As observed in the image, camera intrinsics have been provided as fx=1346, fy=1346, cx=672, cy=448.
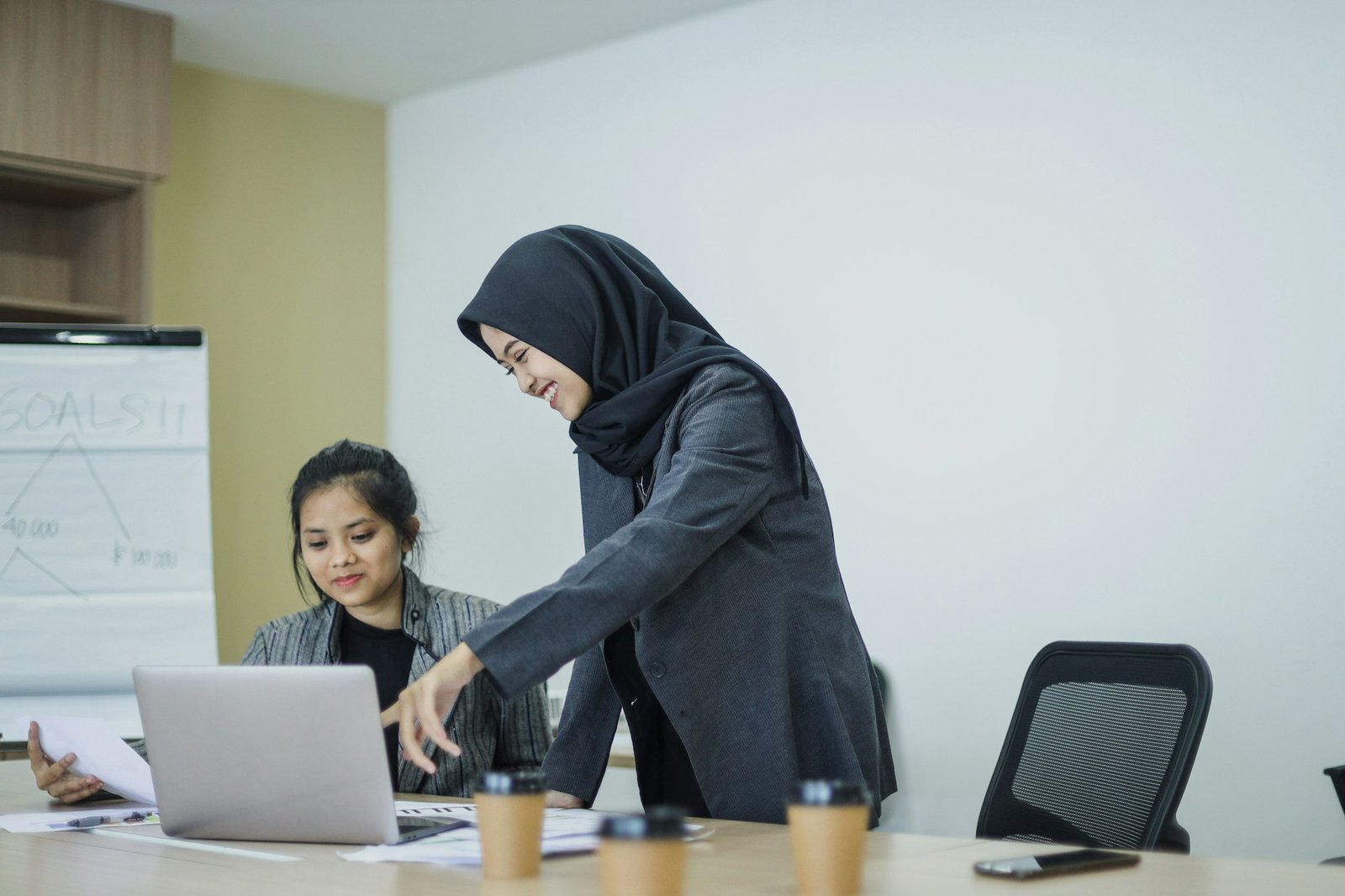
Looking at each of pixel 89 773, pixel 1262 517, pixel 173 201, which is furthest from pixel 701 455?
pixel 173 201

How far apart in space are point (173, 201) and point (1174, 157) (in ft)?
9.81

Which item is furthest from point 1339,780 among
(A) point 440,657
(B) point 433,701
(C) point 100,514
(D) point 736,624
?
(C) point 100,514

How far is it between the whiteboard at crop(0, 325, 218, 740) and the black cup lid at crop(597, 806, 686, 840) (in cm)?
269

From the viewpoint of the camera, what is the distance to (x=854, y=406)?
11.9 ft

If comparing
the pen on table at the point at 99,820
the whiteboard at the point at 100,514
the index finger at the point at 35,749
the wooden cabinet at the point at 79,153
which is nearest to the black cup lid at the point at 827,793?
the pen on table at the point at 99,820

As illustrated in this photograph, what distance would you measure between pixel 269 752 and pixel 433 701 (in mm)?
235

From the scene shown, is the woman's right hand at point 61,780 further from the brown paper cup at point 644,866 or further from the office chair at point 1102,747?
the office chair at point 1102,747

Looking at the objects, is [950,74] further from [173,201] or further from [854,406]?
[173,201]

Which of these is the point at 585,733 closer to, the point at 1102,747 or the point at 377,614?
the point at 377,614

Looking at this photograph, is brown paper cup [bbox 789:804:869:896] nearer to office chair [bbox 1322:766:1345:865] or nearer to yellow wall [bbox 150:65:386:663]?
office chair [bbox 1322:766:1345:865]

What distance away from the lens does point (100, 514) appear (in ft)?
11.2

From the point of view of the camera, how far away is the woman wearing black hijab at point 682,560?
5.13 ft

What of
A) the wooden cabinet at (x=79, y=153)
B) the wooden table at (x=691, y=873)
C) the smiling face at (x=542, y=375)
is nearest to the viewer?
the wooden table at (x=691, y=873)

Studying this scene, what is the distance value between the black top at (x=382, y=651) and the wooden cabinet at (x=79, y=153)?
1970 millimetres
